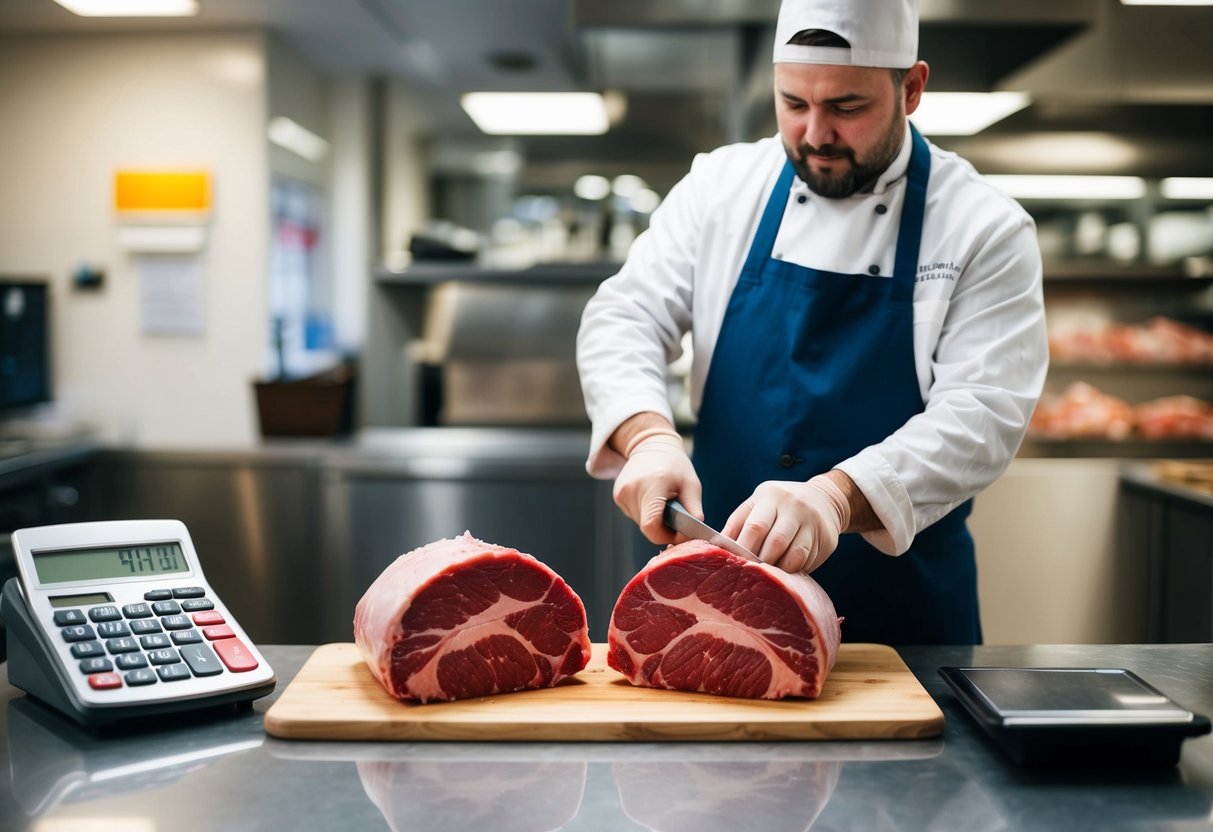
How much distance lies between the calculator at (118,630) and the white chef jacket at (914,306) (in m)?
0.71

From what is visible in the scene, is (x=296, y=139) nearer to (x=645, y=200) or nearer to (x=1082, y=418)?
(x=645, y=200)

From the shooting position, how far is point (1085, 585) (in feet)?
12.1

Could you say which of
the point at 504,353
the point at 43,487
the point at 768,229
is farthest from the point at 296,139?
the point at 768,229

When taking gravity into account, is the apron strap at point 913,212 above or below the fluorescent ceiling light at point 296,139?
below

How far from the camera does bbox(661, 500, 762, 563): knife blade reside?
1.41m

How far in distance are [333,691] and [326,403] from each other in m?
2.84

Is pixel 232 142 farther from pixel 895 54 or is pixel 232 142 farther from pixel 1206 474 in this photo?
pixel 1206 474

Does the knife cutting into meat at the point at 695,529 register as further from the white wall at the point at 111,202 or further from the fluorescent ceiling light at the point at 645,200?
the fluorescent ceiling light at the point at 645,200

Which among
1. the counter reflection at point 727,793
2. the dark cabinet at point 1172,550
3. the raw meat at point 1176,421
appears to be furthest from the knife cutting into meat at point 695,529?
the raw meat at point 1176,421

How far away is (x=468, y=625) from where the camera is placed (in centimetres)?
133

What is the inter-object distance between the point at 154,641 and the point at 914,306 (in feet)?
4.18

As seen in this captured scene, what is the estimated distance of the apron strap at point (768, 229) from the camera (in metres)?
1.94

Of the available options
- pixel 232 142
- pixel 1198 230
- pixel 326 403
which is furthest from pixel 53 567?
pixel 1198 230

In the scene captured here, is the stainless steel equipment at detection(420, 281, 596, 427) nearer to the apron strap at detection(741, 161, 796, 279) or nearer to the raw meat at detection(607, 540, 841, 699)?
the apron strap at detection(741, 161, 796, 279)
